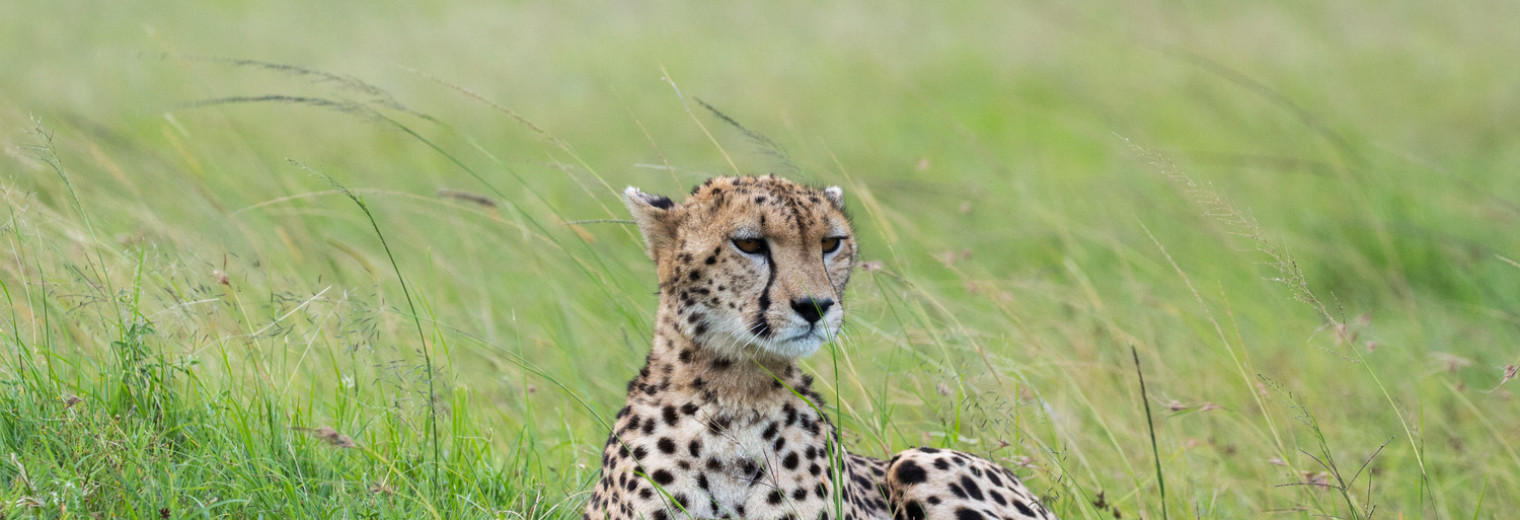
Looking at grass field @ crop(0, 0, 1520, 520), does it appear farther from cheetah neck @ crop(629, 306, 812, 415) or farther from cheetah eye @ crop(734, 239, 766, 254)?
cheetah eye @ crop(734, 239, 766, 254)

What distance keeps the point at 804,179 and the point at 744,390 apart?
97cm

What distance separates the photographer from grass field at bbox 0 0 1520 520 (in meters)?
2.99

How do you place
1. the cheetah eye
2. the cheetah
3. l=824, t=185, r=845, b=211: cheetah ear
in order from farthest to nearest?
1. l=824, t=185, r=845, b=211: cheetah ear
2. the cheetah eye
3. the cheetah

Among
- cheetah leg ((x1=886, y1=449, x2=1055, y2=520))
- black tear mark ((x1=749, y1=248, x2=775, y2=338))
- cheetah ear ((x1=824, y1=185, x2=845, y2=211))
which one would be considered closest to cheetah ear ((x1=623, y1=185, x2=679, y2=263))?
black tear mark ((x1=749, y1=248, x2=775, y2=338))

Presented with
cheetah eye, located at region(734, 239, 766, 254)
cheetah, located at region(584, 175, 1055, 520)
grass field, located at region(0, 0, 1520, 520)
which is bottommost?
grass field, located at region(0, 0, 1520, 520)

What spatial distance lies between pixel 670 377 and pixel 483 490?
0.56 m

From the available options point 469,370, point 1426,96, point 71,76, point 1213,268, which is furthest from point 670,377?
point 71,76

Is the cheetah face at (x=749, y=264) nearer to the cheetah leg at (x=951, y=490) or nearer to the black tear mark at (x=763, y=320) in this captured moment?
the black tear mark at (x=763, y=320)

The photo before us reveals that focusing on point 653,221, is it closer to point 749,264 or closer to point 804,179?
point 749,264

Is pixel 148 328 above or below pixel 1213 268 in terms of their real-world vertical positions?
above

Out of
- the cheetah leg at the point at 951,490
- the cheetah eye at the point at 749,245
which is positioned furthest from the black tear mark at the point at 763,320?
the cheetah leg at the point at 951,490

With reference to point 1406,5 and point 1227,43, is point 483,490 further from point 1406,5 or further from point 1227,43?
point 1406,5

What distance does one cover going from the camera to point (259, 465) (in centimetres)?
270

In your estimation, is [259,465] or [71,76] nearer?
[259,465]
